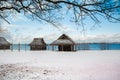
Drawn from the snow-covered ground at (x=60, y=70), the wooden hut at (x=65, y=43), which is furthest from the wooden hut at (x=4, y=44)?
the snow-covered ground at (x=60, y=70)

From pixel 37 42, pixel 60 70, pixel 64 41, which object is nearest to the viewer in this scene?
pixel 60 70

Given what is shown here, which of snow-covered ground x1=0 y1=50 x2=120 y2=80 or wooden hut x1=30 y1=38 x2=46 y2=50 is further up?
wooden hut x1=30 y1=38 x2=46 y2=50

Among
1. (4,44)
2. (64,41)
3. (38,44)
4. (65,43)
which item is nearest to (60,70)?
(65,43)

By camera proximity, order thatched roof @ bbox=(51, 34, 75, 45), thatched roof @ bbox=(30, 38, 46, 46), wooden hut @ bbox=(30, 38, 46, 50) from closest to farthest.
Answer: thatched roof @ bbox=(51, 34, 75, 45), thatched roof @ bbox=(30, 38, 46, 46), wooden hut @ bbox=(30, 38, 46, 50)

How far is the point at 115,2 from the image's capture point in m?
11.0

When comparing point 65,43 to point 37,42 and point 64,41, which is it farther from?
point 37,42

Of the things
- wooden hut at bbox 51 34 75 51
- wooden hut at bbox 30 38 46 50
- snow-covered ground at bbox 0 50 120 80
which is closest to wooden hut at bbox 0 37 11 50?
wooden hut at bbox 30 38 46 50

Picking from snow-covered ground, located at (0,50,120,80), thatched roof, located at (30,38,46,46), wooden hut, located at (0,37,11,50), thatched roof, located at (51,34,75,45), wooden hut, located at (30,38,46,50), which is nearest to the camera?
snow-covered ground, located at (0,50,120,80)

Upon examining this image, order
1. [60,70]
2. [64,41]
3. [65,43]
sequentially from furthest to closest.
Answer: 1. [64,41]
2. [65,43]
3. [60,70]

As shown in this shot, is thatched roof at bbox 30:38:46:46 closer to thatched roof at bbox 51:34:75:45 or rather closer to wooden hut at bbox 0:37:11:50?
wooden hut at bbox 0:37:11:50

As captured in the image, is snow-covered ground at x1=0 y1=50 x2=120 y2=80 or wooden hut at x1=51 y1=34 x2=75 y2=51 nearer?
snow-covered ground at x1=0 y1=50 x2=120 y2=80

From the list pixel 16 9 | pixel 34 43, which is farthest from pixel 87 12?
pixel 34 43

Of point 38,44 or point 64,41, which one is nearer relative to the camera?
point 64,41

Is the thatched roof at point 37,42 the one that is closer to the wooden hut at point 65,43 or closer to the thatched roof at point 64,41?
the thatched roof at point 64,41
